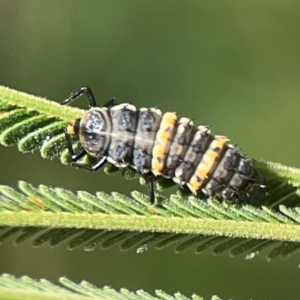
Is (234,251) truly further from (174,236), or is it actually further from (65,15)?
(65,15)

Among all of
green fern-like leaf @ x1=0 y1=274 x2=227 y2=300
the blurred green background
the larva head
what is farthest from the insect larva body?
the blurred green background

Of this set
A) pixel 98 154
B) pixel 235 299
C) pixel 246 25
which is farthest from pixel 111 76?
pixel 98 154

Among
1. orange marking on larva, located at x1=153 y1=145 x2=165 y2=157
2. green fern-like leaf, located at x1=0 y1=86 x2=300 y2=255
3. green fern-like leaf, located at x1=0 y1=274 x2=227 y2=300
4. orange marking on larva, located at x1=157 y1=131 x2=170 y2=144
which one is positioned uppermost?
orange marking on larva, located at x1=157 y1=131 x2=170 y2=144

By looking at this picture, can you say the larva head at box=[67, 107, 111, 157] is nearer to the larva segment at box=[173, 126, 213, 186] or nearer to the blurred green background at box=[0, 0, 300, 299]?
the larva segment at box=[173, 126, 213, 186]

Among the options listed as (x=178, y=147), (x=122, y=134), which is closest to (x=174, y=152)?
(x=178, y=147)

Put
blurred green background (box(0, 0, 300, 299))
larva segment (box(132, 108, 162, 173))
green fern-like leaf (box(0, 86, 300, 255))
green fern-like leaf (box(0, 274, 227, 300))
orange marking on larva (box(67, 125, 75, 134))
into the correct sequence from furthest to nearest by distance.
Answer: blurred green background (box(0, 0, 300, 299)), larva segment (box(132, 108, 162, 173)), orange marking on larva (box(67, 125, 75, 134)), green fern-like leaf (box(0, 86, 300, 255)), green fern-like leaf (box(0, 274, 227, 300))

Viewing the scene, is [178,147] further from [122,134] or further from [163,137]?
[122,134]

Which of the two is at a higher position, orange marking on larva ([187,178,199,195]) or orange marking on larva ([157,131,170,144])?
orange marking on larva ([157,131,170,144])
